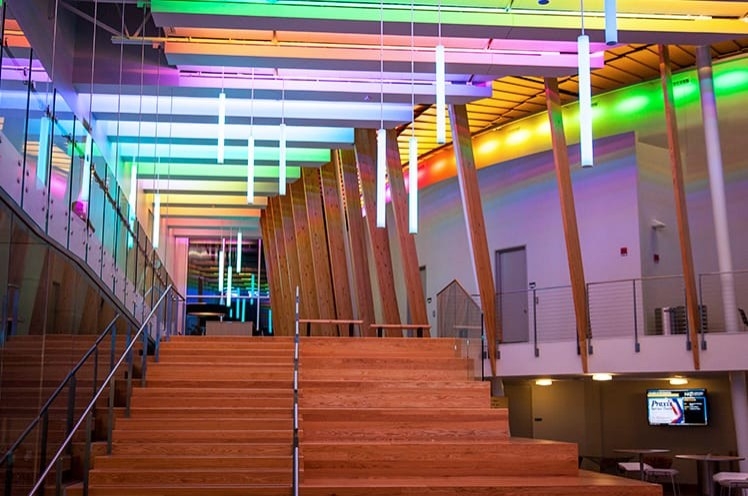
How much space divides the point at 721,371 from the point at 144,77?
917cm

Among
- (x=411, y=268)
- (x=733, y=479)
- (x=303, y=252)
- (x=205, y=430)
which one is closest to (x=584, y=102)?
(x=205, y=430)

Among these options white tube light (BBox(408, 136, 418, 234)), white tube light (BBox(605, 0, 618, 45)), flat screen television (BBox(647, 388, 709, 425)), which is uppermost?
white tube light (BBox(605, 0, 618, 45))

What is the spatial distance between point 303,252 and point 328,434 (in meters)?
12.3

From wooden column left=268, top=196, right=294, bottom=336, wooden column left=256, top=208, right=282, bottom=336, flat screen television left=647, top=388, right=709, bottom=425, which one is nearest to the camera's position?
flat screen television left=647, top=388, right=709, bottom=425

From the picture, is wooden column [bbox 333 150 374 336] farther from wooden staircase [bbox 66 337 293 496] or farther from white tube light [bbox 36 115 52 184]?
white tube light [bbox 36 115 52 184]

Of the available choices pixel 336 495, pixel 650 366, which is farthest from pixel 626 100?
pixel 336 495

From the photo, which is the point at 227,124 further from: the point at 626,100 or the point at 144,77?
the point at 626,100

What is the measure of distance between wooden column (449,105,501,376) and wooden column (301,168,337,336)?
6.41 meters

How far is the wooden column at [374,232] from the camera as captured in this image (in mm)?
16125

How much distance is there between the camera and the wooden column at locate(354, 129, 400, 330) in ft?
52.9

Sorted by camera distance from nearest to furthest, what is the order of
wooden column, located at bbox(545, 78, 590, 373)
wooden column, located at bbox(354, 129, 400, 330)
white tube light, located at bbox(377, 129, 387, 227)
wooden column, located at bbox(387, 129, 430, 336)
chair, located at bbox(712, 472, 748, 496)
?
white tube light, located at bbox(377, 129, 387, 227)
chair, located at bbox(712, 472, 748, 496)
wooden column, located at bbox(545, 78, 590, 373)
wooden column, located at bbox(387, 129, 430, 336)
wooden column, located at bbox(354, 129, 400, 330)

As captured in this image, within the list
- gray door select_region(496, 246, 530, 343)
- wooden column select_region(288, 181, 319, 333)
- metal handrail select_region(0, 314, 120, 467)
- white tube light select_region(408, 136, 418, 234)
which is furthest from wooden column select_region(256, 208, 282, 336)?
metal handrail select_region(0, 314, 120, 467)

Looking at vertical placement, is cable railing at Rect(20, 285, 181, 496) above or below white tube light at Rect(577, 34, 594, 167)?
below

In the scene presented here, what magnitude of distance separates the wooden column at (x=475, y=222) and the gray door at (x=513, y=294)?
9.88 feet
